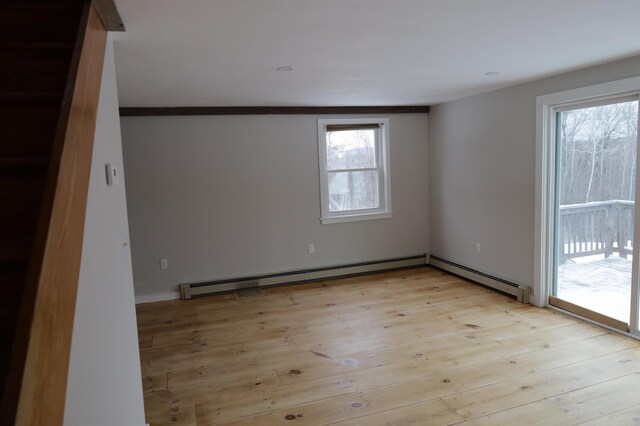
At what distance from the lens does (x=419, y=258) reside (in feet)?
19.9

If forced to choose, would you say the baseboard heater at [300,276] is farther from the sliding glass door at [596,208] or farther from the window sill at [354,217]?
the sliding glass door at [596,208]

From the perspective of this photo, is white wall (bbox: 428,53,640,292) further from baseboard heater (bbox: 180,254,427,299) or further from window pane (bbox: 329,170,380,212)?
window pane (bbox: 329,170,380,212)

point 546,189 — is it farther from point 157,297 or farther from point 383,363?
point 157,297

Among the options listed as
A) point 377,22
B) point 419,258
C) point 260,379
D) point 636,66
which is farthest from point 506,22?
point 419,258

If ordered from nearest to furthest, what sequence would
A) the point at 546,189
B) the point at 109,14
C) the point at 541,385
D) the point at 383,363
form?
the point at 109,14 → the point at 541,385 → the point at 383,363 → the point at 546,189

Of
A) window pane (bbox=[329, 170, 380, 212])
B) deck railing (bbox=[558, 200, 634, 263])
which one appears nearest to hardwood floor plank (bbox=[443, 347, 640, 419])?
deck railing (bbox=[558, 200, 634, 263])

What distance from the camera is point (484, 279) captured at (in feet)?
16.3

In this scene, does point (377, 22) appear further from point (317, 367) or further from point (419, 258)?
point (419, 258)

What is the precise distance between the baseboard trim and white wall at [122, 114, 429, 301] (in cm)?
1

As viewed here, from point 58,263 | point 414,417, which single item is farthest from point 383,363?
point 58,263

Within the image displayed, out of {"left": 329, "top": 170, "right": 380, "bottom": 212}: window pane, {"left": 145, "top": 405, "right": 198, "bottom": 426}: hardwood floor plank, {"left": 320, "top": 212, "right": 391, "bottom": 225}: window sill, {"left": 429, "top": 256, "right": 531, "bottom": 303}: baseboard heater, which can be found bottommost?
{"left": 145, "top": 405, "right": 198, "bottom": 426}: hardwood floor plank

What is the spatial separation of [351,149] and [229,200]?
1.78m

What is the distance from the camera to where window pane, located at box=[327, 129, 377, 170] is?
5652 millimetres

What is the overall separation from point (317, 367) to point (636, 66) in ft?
10.9
